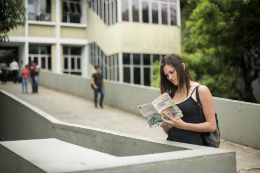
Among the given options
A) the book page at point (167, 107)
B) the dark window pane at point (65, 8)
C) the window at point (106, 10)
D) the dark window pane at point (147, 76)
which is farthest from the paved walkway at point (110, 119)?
the dark window pane at point (65, 8)

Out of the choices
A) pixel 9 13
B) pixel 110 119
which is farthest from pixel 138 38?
pixel 9 13

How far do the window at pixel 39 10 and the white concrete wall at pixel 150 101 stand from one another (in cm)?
851

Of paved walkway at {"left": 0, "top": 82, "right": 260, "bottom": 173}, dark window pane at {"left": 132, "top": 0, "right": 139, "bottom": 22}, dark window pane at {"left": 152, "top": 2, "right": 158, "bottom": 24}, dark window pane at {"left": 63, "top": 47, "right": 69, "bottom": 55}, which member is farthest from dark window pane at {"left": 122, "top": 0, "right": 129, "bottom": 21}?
dark window pane at {"left": 63, "top": 47, "right": 69, "bottom": 55}

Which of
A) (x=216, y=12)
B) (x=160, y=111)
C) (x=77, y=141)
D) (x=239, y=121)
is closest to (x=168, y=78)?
(x=160, y=111)

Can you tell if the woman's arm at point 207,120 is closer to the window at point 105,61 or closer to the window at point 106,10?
the window at point 105,61

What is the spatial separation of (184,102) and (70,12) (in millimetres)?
28685

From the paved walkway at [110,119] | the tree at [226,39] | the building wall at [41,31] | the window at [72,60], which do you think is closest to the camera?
the paved walkway at [110,119]

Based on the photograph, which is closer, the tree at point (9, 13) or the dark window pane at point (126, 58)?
the tree at point (9, 13)

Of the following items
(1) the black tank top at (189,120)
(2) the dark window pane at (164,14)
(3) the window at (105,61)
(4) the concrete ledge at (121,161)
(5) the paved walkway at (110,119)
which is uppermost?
(2) the dark window pane at (164,14)

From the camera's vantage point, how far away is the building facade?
2261 cm

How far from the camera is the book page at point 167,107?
2.50 meters

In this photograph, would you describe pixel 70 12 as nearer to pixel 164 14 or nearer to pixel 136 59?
pixel 136 59

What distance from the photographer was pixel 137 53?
23.0m

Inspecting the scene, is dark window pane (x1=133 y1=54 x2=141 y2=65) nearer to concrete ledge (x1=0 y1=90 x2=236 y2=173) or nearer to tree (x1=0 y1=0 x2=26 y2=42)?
tree (x1=0 y1=0 x2=26 y2=42)
